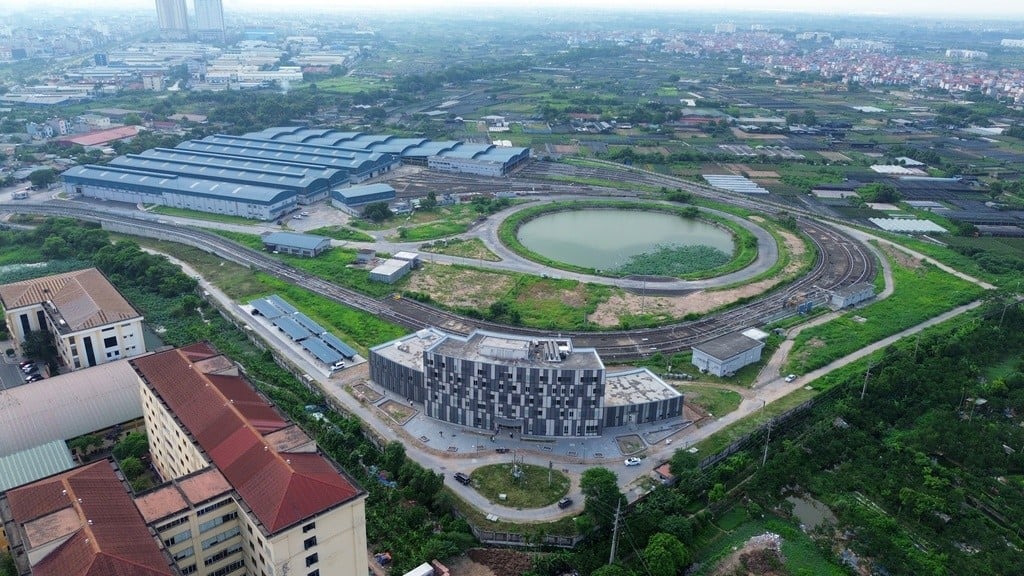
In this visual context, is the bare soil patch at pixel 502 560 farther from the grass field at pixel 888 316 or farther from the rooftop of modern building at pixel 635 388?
the grass field at pixel 888 316

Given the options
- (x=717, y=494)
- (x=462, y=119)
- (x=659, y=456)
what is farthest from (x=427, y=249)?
(x=462, y=119)

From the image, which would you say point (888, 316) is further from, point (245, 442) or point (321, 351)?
point (245, 442)

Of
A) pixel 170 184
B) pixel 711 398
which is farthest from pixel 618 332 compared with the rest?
pixel 170 184

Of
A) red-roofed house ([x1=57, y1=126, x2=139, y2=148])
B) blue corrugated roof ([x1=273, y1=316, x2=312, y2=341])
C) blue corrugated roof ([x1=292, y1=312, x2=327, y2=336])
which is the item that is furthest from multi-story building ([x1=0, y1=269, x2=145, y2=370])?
red-roofed house ([x1=57, y1=126, x2=139, y2=148])

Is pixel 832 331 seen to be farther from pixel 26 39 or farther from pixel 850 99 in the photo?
pixel 26 39

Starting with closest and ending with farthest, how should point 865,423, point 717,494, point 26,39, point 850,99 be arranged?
point 717,494 → point 865,423 → point 850,99 → point 26,39

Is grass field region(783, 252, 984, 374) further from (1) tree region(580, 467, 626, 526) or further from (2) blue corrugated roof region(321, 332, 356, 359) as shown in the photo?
(2) blue corrugated roof region(321, 332, 356, 359)
